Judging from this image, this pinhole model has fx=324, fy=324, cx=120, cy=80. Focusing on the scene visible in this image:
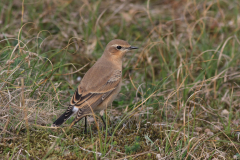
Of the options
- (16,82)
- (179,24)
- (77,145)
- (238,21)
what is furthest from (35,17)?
(238,21)

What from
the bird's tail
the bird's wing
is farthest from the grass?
the bird's wing

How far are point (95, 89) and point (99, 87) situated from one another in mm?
95

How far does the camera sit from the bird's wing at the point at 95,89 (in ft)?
18.1

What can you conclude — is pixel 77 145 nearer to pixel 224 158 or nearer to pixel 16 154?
pixel 16 154

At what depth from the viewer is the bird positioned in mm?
5359

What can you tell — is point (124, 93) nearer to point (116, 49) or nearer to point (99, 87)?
point (116, 49)

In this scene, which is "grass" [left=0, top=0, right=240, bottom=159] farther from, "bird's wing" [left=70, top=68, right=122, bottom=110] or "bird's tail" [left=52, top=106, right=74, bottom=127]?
"bird's wing" [left=70, top=68, right=122, bottom=110]

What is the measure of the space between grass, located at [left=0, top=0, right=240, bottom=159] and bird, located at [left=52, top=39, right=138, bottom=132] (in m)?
0.28

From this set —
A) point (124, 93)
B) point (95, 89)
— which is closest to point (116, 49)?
point (124, 93)

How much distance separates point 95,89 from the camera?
5727 millimetres

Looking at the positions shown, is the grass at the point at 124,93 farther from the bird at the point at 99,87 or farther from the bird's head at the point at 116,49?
A: the bird's head at the point at 116,49

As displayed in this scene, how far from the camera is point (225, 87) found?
7.32 m

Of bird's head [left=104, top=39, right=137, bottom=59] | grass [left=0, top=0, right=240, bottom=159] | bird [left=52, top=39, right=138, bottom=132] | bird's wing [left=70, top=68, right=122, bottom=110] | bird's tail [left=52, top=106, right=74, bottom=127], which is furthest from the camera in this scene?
bird's head [left=104, top=39, right=137, bottom=59]

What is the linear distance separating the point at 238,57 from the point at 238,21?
203 centimetres
